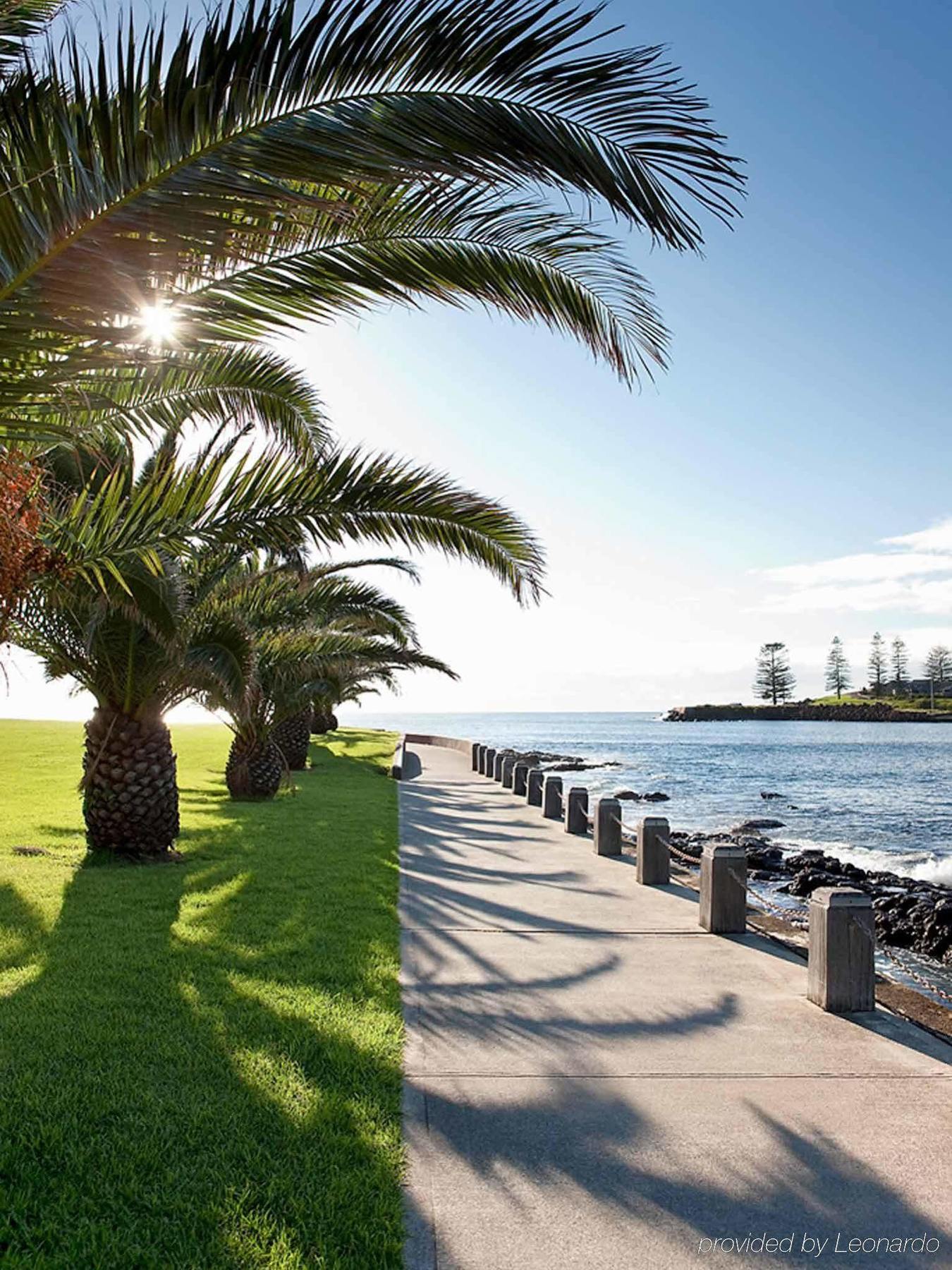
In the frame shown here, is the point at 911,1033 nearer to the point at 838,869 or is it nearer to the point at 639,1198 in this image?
the point at 639,1198

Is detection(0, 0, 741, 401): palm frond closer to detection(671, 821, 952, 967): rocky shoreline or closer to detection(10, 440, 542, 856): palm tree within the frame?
detection(10, 440, 542, 856): palm tree

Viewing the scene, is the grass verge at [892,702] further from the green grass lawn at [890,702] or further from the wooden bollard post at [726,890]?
the wooden bollard post at [726,890]

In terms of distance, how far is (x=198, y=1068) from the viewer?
14.6 ft

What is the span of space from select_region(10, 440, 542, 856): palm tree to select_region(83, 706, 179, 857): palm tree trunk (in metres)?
0.02

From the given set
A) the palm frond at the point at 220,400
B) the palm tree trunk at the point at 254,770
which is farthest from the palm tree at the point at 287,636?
the palm frond at the point at 220,400

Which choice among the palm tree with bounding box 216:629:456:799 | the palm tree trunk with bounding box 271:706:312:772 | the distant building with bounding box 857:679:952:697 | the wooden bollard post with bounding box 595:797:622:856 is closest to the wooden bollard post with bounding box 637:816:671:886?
the wooden bollard post with bounding box 595:797:622:856

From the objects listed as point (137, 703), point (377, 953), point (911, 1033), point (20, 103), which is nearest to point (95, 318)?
A: point (20, 103)

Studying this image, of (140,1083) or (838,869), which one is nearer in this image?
(140,1083)

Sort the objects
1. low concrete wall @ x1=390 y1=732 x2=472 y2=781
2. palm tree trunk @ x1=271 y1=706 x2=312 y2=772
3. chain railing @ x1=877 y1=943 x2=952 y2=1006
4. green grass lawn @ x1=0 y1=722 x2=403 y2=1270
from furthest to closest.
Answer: low concrete wall @ x1=390 y1=732 x2=472 y2=781 < palm tree trunk @ x1=271 y1=706 x2=312 y2=772 < chain railing @ x1=877 y1=943 x2=952 y2=1006 < green grass lawn @ x1=0 y1=722 x2=403 y2=1270

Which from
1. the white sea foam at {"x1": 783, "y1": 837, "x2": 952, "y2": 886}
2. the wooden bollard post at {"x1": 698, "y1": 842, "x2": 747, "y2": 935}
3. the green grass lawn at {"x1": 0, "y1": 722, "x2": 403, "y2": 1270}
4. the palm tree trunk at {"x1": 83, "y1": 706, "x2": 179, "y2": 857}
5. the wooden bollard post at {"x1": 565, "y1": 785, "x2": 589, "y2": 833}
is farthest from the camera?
the white sea foam at {"x1": 783, "y1": 837, "x2": 952, "y2": 886}

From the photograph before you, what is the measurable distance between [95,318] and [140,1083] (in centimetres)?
335

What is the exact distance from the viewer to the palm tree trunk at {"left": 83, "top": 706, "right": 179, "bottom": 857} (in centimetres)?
1020

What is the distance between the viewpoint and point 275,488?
7148 millimetres

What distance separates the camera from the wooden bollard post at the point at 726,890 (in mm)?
7766
